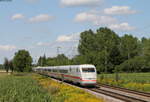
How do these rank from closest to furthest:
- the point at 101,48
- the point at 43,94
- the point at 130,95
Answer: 1. the point at 43,94
2. the point at 130,95
3. the point at 101,48

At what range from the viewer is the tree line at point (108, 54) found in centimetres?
10206

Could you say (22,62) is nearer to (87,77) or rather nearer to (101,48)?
(101,48)

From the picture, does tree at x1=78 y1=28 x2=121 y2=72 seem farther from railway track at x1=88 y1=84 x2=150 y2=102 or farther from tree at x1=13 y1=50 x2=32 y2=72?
railway track at x1=88 y1=84 x2=150 y2=102

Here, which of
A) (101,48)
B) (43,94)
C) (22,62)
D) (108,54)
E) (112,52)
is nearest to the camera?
(43,94)

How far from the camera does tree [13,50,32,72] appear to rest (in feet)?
457

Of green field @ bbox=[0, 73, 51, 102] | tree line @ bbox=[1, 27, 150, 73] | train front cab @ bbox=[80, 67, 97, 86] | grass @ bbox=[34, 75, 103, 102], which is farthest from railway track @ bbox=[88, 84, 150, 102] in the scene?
tree line @ bbox=[1, 27, 150, 73]

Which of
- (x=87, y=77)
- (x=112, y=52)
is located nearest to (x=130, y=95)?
(x=87, y=77)

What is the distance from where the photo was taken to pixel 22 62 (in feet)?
462

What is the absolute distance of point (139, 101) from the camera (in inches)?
915

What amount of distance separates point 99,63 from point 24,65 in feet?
171

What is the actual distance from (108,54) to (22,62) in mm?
50513

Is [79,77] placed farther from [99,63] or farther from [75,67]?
[99,63]

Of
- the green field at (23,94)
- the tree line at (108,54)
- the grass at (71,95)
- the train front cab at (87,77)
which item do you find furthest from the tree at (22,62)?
the grass at (71,95)

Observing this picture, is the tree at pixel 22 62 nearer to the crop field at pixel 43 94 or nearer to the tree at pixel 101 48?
the tree at pixel 101 48
